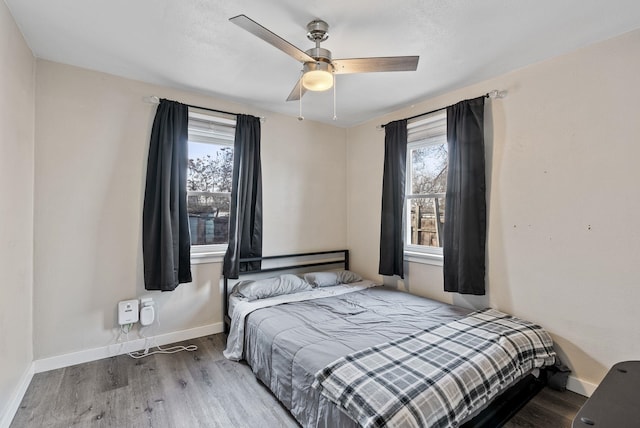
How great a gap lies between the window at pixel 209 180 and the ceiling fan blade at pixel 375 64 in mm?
1725

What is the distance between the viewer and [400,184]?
3387 millimetres

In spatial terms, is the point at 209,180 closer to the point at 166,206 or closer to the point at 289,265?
the point at 166,206

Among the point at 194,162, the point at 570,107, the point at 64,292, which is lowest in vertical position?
the point at 64,292

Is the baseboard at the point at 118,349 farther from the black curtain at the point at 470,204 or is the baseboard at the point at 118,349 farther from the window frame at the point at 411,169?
the black curtain at the point at 470,204

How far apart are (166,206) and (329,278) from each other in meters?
1.92

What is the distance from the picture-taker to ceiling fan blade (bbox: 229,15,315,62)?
1.46 metres

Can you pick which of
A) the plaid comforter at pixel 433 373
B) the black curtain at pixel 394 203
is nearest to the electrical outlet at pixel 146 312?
the plaid comforter at pixel 433 373

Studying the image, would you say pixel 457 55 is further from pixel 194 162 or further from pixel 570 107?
pixel 194 162

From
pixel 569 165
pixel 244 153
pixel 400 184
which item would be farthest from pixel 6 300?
pixel 569 165

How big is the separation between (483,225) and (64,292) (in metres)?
3.67

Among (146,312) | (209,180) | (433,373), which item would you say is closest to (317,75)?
(433,373)

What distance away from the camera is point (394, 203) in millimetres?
3416

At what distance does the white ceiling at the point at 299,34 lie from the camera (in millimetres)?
1768

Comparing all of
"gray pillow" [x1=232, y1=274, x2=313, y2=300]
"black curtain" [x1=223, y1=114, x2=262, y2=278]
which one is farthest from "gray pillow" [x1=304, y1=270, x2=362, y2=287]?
"black curtain" [x1=223, y1=114, x2=262, y2=278]
